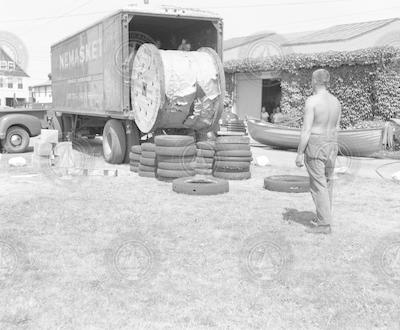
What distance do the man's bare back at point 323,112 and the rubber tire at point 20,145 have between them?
1023 centimetres

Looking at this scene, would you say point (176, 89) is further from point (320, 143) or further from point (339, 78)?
point (339, 78)

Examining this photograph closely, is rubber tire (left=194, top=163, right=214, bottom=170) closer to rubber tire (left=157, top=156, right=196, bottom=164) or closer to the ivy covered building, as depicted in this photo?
rubber tire (left=157, top=156, right=196, bottom=164)

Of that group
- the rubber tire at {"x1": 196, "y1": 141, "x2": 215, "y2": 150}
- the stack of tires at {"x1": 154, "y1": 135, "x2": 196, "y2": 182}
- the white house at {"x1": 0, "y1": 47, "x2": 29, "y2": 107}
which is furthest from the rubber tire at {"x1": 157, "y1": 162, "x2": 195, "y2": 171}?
the white house at {"x1": 0, "y1": 47, "x2": 29, "y2": 107}

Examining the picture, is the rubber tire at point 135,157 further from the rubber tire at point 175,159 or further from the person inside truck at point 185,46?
the person inside truck at point 185,46

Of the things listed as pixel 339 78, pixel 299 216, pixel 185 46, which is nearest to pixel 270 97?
pixel 339 78

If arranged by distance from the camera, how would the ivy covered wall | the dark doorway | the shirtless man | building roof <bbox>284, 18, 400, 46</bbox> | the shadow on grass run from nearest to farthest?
the shirtless man, the shadow on grass, the ivy covered wall, building roof <bbox>284, 18, 400, 46</bbox>, the dark doorway

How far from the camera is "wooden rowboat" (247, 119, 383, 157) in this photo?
13.6 m

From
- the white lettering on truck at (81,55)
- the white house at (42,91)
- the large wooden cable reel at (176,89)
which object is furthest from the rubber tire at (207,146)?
the white house at (42,91)

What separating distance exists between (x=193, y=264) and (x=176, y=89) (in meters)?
5.66

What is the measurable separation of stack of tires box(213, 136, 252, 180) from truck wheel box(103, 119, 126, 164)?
2.86 m

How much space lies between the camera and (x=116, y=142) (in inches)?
462

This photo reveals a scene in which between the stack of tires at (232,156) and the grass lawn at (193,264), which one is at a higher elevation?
the stack of tires at (232,156)

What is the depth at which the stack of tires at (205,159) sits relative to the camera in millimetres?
9805

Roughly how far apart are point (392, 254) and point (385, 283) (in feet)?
2.96
